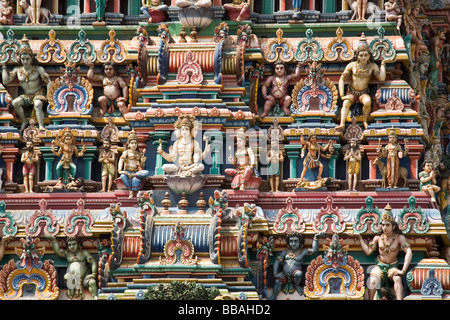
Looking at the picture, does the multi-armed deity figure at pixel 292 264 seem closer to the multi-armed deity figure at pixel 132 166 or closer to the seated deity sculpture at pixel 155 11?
the multi-armed deity figure at pixel 132 166

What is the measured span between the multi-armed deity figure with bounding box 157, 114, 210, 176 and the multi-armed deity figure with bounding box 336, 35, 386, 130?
372 cm

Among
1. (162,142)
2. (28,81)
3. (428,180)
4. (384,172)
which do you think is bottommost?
(428,180)

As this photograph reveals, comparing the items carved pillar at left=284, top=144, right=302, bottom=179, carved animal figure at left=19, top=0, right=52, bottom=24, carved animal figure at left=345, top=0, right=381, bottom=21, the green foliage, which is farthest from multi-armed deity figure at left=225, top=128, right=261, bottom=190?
carved animal figure at left=19, top=0, right=52, bottom=24

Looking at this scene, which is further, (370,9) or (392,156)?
(370,9)

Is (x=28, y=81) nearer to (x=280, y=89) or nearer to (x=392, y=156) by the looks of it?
(x=280, y=89)

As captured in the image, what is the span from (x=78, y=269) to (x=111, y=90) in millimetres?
4977

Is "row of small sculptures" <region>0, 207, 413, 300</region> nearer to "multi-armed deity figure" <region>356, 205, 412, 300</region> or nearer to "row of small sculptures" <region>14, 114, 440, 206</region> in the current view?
"multi-armed deity figure" <region>356, 205, 412, 300</region>

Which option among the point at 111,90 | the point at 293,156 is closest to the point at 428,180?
the point at 293,156

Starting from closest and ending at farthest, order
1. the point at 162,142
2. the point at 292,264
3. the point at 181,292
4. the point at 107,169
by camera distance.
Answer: the point at 181,292 < the point at 292,264 < the point at 162,142 < the point at 107,169

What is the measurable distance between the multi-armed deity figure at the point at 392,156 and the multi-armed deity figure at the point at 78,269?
768cm

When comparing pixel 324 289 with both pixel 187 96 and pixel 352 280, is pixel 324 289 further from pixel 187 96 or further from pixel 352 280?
pixel 187 96

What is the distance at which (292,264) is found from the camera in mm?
52000

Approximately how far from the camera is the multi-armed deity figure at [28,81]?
179ft
